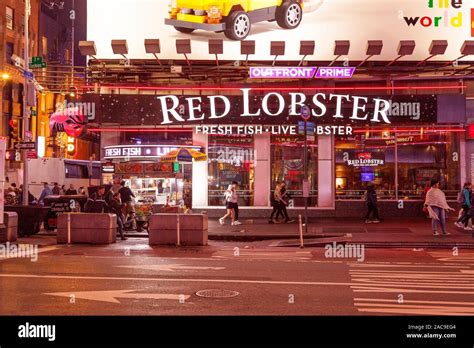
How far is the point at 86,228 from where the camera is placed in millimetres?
18062

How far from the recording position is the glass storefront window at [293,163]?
2709 cm

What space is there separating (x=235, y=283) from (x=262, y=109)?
16.3 meters

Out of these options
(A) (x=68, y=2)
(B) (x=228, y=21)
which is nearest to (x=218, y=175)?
(B) (x=228, y=21)

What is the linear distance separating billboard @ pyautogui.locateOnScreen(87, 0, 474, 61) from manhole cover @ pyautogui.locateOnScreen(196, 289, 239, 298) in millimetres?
18162

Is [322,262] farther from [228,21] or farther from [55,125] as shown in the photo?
[55,125]

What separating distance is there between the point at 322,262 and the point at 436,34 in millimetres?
16752

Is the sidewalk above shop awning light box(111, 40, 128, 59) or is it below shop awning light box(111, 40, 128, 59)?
below

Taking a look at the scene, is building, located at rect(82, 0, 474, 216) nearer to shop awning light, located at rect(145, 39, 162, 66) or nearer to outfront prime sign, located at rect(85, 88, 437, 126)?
outfront prime sign, located at rect(85, 88, 437, 126)

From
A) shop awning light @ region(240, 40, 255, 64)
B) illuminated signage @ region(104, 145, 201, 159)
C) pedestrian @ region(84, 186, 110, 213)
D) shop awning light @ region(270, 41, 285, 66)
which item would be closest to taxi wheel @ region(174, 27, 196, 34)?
shop awning light @ region(240, 40, 255, 64)

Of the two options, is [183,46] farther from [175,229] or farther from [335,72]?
[175,229]

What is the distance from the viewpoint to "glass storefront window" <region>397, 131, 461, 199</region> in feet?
87.4
